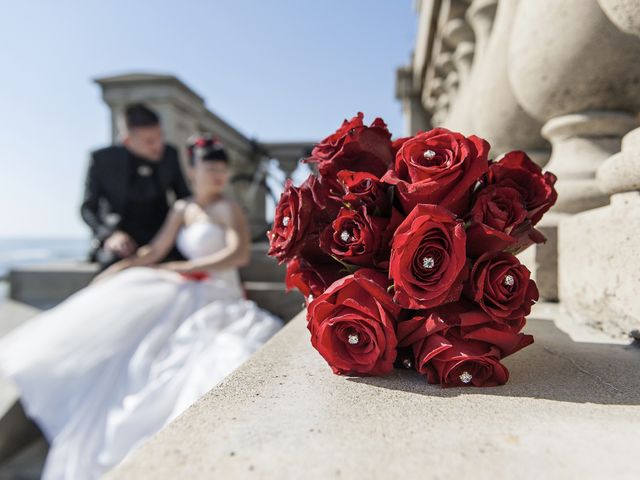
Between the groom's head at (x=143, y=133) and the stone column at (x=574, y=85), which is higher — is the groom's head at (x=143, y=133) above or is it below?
above

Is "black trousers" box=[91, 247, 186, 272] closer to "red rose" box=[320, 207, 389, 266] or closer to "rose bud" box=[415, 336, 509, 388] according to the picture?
"red rose" box=[320, 207, 389, 266]

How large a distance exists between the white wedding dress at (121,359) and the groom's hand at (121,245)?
0.50 meters

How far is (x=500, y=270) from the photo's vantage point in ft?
2.71

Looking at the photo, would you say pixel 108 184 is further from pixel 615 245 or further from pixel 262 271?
pixel 615 245

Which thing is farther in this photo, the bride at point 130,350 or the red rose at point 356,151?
the bride at point 130,350

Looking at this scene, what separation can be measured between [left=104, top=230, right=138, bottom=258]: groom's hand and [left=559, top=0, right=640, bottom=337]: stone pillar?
9.77 feet

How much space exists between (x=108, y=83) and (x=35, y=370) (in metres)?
3.26

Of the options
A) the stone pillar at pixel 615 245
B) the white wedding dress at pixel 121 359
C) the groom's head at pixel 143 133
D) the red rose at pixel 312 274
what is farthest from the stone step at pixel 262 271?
the red rose at pixel 312 274

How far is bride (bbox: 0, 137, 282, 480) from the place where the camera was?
2072 millimetres

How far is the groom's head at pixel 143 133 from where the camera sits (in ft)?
12.1

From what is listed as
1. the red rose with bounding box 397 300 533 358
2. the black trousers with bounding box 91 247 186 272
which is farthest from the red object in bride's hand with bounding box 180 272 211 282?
the red rose with bounding box 397 300 533 358

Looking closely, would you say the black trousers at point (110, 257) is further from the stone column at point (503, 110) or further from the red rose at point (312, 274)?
the red rose at point (312, 274)

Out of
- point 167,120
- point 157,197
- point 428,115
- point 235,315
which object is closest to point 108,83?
point 167,120

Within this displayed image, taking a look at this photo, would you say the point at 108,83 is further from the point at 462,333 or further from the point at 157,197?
the point at 462,333
